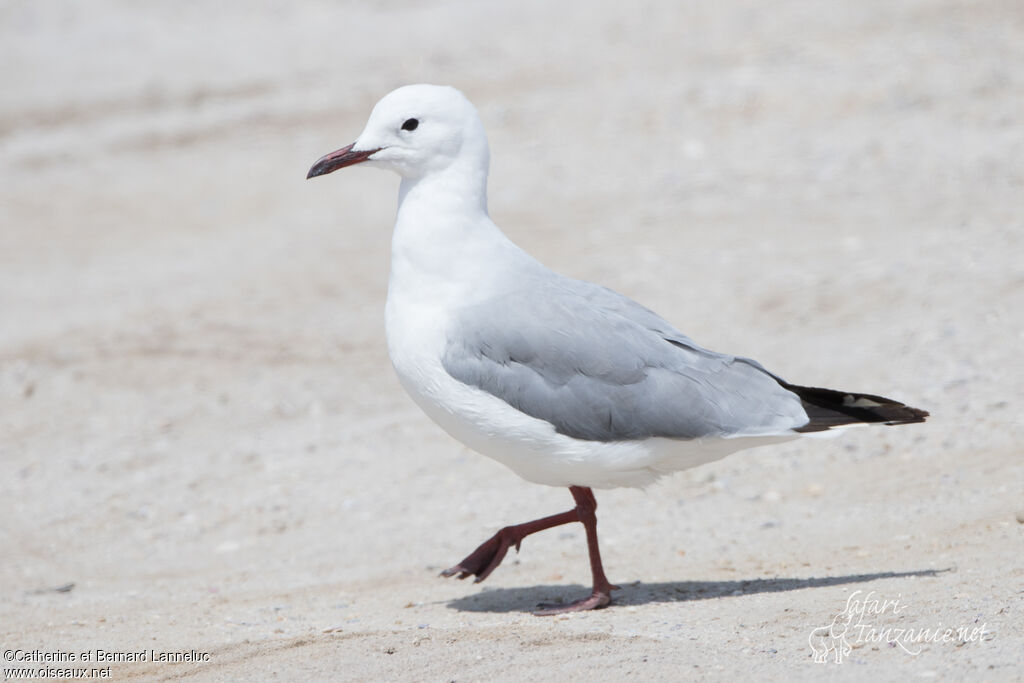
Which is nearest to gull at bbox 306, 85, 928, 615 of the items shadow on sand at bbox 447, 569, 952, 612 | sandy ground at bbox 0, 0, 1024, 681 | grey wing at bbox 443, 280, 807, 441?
grey wing at bbox 443, 280, 807, 441

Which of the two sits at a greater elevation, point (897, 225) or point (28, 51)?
point (28, 51)

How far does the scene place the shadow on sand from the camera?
4816mm

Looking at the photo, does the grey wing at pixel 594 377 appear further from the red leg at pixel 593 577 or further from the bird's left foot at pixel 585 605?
the bird's left foot at pixel 585 605

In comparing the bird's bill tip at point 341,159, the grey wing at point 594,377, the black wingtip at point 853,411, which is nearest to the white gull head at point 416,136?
the bird's bill tip at point 341,159

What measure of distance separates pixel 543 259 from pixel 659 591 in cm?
561

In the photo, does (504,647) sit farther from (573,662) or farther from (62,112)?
(62,112)

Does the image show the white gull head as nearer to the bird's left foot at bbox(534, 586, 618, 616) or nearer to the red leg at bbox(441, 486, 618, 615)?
the red leg at bbox(441, 486, 618, 615)

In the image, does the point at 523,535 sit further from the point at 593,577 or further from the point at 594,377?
the point at 594,377

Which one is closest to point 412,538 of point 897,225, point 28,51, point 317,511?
point 317,511

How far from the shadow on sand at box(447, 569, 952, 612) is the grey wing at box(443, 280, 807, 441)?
66 centimetres

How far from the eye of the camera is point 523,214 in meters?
11.7

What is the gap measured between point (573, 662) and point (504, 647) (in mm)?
314

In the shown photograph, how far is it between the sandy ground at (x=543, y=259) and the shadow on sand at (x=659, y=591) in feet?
0.10

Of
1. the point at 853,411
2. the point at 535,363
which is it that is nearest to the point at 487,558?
the point at 535,363
